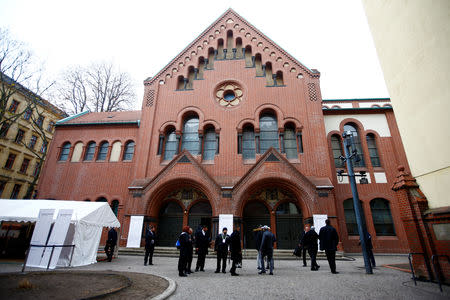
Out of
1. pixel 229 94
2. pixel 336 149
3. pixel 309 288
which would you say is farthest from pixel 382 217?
pixel 229 94

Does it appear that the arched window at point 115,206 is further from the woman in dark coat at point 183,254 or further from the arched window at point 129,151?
the woman in dark coat at point 183,254

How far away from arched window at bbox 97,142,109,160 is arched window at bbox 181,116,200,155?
6.96 meters

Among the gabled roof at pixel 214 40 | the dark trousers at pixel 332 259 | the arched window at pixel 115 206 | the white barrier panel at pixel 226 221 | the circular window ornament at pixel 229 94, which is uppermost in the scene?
the gabled roof at pixel 214 40

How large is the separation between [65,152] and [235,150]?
14809mm

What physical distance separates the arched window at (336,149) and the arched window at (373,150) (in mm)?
2074

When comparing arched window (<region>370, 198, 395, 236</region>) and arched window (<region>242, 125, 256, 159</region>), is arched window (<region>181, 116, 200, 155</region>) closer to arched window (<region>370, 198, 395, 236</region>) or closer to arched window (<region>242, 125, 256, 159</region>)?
arched window (<region>242, 125, 256, 159</region>)

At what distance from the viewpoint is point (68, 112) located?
2556 centimetres

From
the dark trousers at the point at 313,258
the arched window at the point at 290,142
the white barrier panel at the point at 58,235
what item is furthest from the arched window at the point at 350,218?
the white barrier panel at the point at 58,235

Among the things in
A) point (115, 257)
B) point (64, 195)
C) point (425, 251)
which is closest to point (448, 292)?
point (425, 251)

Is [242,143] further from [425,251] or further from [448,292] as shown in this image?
[448,292]

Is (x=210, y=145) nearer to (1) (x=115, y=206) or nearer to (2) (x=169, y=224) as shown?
(2) (x=169, y=224)

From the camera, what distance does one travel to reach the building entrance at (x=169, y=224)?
1502cm

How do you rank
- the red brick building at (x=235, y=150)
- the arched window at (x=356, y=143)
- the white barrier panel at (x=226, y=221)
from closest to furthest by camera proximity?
the white barrier panel at (x=226, y=221)
the red brick building at (x=235, y=150)
the arched window at (x=356, y=143)

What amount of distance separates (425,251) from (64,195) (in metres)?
21.2
